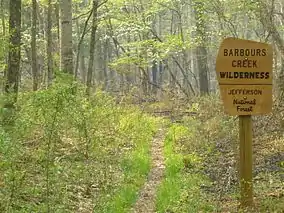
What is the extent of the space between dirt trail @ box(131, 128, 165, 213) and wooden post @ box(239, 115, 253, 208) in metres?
1.47

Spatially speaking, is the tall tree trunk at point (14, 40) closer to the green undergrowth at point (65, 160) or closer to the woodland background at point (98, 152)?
the woodland background at point (98, 152)

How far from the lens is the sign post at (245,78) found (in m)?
6.82

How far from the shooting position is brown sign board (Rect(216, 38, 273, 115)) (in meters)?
6.82

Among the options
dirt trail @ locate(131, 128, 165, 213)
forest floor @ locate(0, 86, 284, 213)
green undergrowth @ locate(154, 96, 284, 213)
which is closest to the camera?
forest floor @ locate(0, 86, 284, 213)

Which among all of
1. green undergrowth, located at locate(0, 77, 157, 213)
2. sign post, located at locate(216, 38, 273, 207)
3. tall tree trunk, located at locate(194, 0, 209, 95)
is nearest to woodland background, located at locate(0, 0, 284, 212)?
green undergrowth, located at locate(0, 77, 157, 213)

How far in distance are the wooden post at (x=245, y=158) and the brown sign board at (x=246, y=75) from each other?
0.19 metres

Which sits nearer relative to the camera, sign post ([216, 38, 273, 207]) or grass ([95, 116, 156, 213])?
sign post ([216, 38, 273, 207])

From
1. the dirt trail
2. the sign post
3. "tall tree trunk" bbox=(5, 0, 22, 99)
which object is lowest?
the dirt trail

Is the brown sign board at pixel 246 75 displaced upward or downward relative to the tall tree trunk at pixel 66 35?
downward

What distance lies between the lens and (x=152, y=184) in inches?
359

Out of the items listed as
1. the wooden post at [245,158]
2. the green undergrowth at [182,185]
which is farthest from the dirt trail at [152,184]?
the wooden post at [245,158]

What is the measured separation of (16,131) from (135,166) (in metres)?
4.10

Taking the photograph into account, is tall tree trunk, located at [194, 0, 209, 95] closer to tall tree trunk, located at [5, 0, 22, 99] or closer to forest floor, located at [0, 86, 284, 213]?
forest floor, located at [0, 86, 284, 213]

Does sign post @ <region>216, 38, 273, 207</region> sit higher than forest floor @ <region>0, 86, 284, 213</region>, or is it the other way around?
sign post @ <region>216, 38, 273, 207</region>
